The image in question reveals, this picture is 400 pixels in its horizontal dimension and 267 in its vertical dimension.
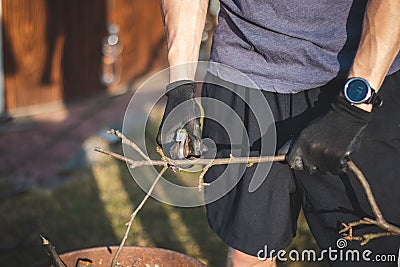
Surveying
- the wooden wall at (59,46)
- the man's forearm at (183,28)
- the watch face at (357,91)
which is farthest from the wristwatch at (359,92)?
the wooden wall at (59,46)

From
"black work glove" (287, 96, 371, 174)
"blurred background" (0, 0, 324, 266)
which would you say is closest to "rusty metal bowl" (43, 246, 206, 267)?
"black work glove" (287, 96, 371, 174)

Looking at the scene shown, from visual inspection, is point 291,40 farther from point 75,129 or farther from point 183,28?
point 75,129

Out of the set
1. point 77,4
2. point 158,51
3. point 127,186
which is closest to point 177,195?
point 127,186

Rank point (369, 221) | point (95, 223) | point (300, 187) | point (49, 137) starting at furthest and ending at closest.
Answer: point (49, 137), point (95, 223), point (300, 187), point (369, 221)

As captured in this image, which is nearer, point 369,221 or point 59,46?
point 369,221

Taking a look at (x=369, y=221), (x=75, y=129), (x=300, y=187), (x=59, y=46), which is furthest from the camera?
(x=59, y=46)

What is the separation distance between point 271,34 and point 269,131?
0.32m

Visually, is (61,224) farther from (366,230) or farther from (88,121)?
(366,230)

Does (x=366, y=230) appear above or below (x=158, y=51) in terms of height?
above

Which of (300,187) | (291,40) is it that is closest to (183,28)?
(291,40)

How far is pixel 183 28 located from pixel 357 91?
29.6 inches

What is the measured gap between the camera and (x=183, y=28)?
2426 mm

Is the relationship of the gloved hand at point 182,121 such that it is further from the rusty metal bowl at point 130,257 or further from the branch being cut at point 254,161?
the rusty metal bowl at point 130,257

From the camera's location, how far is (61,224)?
4.03m
